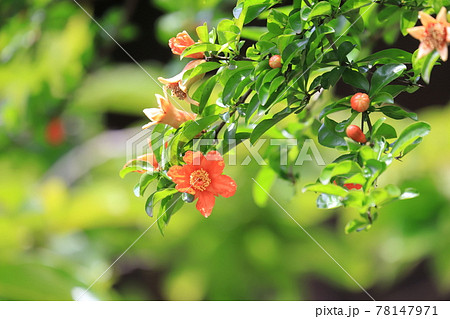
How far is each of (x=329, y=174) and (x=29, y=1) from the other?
1.01 meters

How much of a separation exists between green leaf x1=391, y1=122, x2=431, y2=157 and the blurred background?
621 millimetres

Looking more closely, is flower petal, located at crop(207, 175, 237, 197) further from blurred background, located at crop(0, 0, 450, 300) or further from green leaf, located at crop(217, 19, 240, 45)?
blurred background, located at crop(0, 0, 450, 300)

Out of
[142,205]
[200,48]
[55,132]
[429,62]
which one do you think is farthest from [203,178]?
[55,132]

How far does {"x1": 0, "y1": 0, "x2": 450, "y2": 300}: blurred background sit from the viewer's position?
1185 millimetres

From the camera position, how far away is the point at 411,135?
453mm

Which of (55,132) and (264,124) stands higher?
(55,132)

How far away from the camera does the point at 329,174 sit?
44cm

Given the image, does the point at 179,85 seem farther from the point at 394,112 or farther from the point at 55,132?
the point at 55,132

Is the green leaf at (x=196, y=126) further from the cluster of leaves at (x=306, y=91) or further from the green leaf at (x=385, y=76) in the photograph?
the green leaf at (x=385, y=76)

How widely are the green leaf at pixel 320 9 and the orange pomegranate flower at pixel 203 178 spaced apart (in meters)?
0.15

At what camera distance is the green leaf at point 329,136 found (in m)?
0.48

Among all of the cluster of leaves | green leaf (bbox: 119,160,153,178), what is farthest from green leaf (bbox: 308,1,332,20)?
green leaf (bbox: 119,160,153,178)

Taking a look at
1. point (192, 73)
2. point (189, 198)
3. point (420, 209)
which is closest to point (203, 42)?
point (192, 73)

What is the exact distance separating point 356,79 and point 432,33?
84mm
